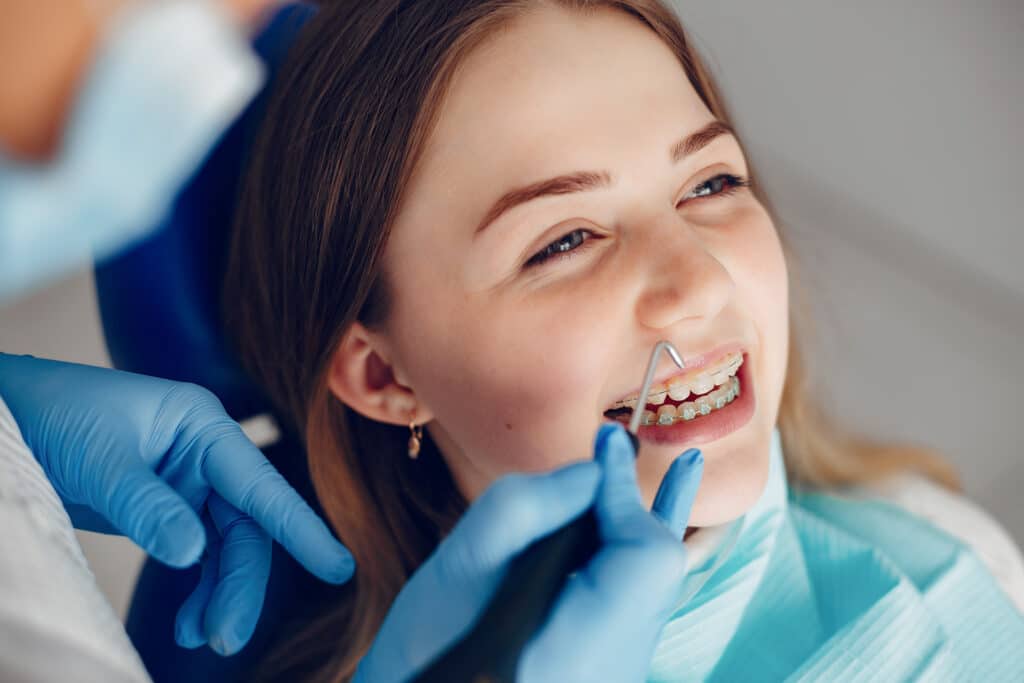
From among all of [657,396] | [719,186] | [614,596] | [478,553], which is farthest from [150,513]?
[719,186]

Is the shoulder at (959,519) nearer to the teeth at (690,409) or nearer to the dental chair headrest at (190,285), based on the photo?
the teeth at (690,409)

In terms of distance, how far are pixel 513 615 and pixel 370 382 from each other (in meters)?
0.55

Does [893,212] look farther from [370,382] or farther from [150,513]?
[150,513]

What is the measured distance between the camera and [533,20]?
95 cm

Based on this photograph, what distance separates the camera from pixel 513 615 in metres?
0.61

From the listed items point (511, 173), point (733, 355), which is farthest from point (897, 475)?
point (511, 173)

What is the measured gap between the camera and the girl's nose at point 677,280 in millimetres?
872

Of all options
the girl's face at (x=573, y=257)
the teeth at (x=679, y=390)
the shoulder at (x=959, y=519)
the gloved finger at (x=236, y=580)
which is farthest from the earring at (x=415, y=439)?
the shoulder at (x=959, y=519)

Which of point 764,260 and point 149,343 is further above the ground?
point 764,260

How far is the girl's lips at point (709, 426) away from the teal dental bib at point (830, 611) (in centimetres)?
15

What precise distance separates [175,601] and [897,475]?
1.14 m

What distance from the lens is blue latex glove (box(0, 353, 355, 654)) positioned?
0.88 m

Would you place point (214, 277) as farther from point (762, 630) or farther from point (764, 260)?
point (762, 630)

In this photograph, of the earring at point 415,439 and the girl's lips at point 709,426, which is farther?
the earring at point 415,439
